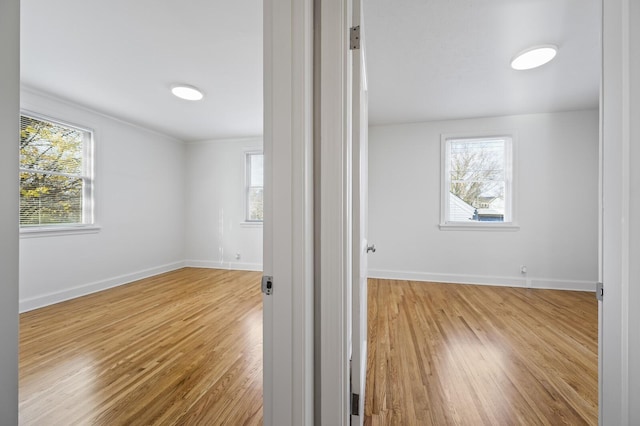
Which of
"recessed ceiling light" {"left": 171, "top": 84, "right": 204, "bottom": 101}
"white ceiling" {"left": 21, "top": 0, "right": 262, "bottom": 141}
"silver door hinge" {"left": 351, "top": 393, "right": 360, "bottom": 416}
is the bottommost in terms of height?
"silver door hinge" {"left": 351, "top": 393, "right": 360, "bottom": 416}

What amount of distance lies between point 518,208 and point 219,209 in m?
4.85

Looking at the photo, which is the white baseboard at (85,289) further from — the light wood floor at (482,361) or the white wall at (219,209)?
the light wood floor at (482,361)

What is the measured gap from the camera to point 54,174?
3.22m

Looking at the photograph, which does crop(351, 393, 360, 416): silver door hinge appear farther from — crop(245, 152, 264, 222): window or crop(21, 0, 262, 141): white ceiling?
crop(245, 152, 264, 222): window

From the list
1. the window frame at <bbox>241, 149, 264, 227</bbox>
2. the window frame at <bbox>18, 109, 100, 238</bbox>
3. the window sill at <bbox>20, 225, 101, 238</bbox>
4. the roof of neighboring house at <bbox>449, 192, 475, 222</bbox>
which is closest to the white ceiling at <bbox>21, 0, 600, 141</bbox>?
the window frame at <bbox>18, 109, 100, 238</bbox>

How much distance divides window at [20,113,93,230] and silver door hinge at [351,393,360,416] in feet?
12.3

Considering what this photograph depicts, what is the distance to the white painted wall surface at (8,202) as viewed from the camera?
260mm

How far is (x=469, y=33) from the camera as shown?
2145 mm

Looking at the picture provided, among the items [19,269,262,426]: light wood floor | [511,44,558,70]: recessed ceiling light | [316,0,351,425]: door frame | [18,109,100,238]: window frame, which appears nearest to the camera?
[316,0,351,425]: door frame

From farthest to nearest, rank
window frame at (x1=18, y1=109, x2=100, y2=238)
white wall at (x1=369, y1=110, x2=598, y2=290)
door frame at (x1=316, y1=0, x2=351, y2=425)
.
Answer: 1. white wall at (x1=369, y1=110, x2=598, y2=290)
2. window frame at (x1=18, y1=109, x2=100, y2=238)
3. door frame at (x1=316, y1=0, x2=351, y2=425)

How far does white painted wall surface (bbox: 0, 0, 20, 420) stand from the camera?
0.26 m

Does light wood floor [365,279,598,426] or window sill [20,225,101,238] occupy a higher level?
window sill [20,225,101,238]

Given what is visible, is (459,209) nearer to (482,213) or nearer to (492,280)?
A: (482,213)

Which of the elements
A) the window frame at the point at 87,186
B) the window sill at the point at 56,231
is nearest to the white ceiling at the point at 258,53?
the window frame at the point at 87,186
